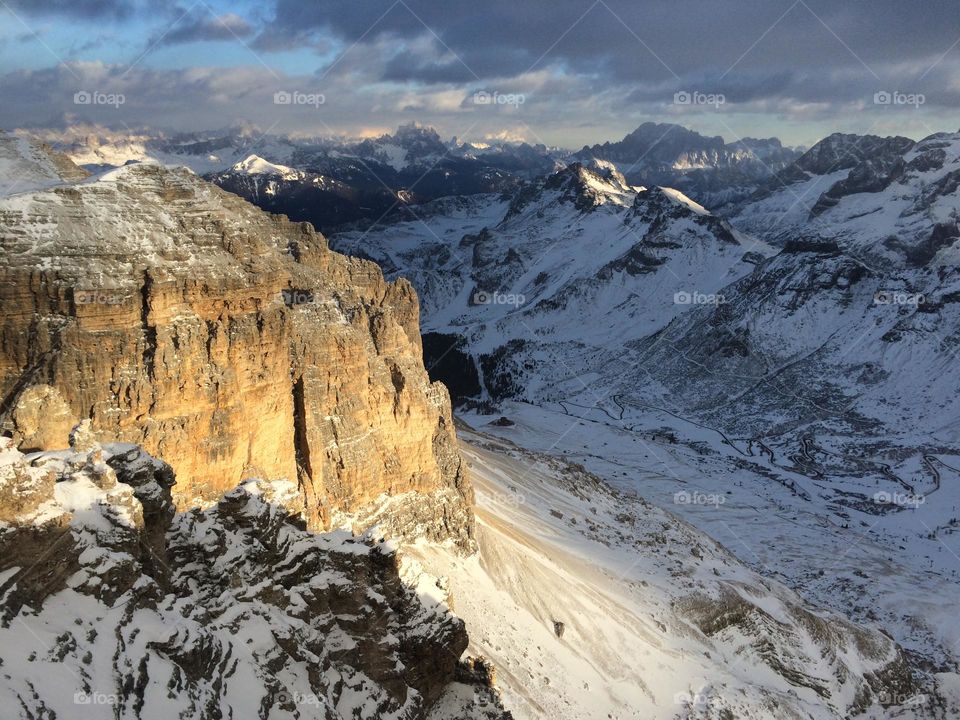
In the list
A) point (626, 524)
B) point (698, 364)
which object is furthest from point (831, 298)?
point (626, 524)

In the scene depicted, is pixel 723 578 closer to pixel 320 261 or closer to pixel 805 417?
pixel 320 261

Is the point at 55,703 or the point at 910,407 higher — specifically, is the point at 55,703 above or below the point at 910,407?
above

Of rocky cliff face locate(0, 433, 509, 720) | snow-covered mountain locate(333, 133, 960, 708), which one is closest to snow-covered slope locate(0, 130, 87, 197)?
rocky cliff face locate(0, 433, 509, 720)

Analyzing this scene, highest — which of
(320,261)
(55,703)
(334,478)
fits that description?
(320,261)

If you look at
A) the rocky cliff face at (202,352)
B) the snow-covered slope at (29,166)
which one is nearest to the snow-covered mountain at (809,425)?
the rocky cliff face at (202,352)

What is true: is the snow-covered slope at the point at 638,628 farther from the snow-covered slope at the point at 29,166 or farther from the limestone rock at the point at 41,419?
the snow-covered slope at the point at 29,166

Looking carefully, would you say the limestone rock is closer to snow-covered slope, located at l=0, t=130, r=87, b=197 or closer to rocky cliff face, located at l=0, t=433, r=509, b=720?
rocky cliff face, located at l=0, t=433, r=509, b=720

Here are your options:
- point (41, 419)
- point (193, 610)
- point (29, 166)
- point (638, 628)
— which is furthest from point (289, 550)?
point (638, 628)

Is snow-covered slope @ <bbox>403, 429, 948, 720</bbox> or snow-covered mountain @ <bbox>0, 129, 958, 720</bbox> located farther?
snow-covered slope @ <bbox>403, 429, 948, 720</bbox>
